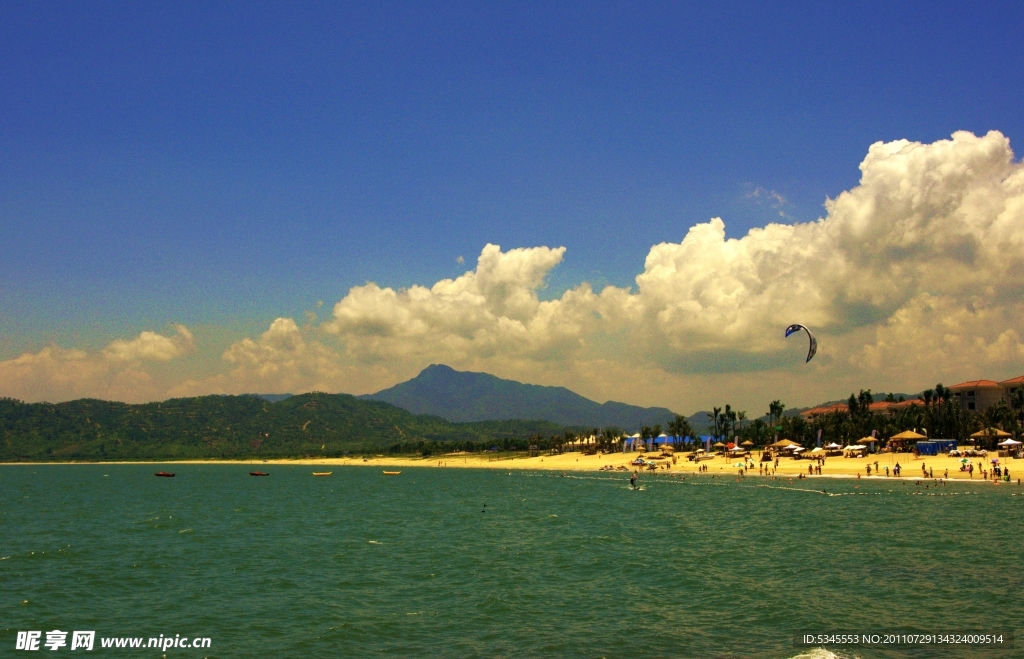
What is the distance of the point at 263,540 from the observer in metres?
49.3

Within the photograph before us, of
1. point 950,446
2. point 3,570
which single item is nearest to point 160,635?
point 3,570

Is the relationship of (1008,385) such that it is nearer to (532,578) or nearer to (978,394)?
(978,394)

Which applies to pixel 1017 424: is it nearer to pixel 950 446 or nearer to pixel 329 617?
pixel 950 446

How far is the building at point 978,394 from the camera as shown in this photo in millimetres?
142875

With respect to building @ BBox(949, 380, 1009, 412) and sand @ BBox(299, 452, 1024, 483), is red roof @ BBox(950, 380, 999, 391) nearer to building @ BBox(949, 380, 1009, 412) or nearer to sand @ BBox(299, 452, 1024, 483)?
building @ BBox(949, 380, 1009, 412)

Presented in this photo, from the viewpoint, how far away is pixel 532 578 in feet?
111

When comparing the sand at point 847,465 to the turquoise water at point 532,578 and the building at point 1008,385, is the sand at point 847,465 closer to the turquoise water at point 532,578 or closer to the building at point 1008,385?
the turquoise water at point 532,578

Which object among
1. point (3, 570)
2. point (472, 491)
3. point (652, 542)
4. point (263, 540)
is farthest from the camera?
point (472, 491)

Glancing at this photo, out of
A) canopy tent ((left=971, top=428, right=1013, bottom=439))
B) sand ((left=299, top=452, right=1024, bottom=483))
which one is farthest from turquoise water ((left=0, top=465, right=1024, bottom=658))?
canopy tent ((left=971, top=428, right=1013, bottom=439))

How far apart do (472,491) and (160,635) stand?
76.7 metres

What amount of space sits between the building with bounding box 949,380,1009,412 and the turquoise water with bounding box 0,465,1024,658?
9314 cm

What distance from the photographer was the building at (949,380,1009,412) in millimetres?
142875

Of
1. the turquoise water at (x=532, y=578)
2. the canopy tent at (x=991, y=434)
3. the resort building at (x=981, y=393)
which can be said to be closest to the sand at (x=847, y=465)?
the canopy tent at (x=991, y=434)

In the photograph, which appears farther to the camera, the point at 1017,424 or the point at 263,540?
the point at 1017,424
